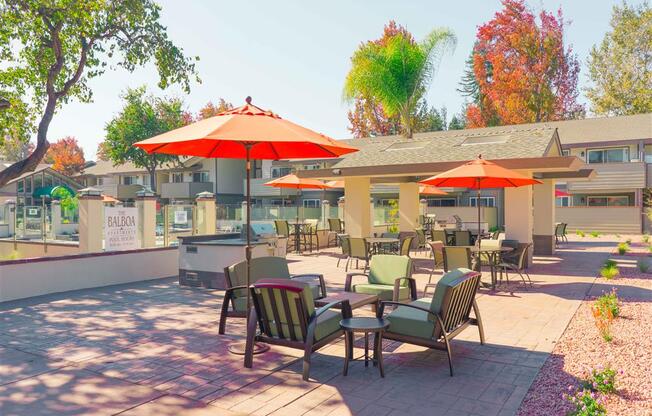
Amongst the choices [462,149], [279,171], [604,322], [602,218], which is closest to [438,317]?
[604,322]

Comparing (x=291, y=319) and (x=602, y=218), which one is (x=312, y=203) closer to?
(x=602, y=218)

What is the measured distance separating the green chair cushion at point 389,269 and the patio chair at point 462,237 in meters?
6.41

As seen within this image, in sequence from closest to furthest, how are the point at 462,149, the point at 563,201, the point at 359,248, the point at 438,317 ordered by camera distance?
1. the point at 438,317
2. the point at 359,248
3. the point at 462,149
4. the point at 563,201

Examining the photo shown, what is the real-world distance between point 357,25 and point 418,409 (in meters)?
15.1

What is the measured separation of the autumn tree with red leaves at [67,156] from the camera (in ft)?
196

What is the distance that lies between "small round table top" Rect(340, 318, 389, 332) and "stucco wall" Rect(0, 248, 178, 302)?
24.1ft

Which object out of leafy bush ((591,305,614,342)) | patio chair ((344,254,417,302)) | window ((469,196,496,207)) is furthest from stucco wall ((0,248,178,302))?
window ((469,196,496,207))

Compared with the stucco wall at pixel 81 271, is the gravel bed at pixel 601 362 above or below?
below

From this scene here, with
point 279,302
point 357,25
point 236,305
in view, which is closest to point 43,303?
point 236,305

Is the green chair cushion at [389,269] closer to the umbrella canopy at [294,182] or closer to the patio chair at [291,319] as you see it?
the patio chair at [291,319]

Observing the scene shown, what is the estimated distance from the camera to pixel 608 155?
29859 mm

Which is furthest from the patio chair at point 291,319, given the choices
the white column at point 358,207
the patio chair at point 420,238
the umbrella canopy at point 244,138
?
the patio chair at point 420,238

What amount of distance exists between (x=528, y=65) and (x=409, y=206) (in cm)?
2084

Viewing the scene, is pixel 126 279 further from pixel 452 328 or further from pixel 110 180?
pixel 110 180
